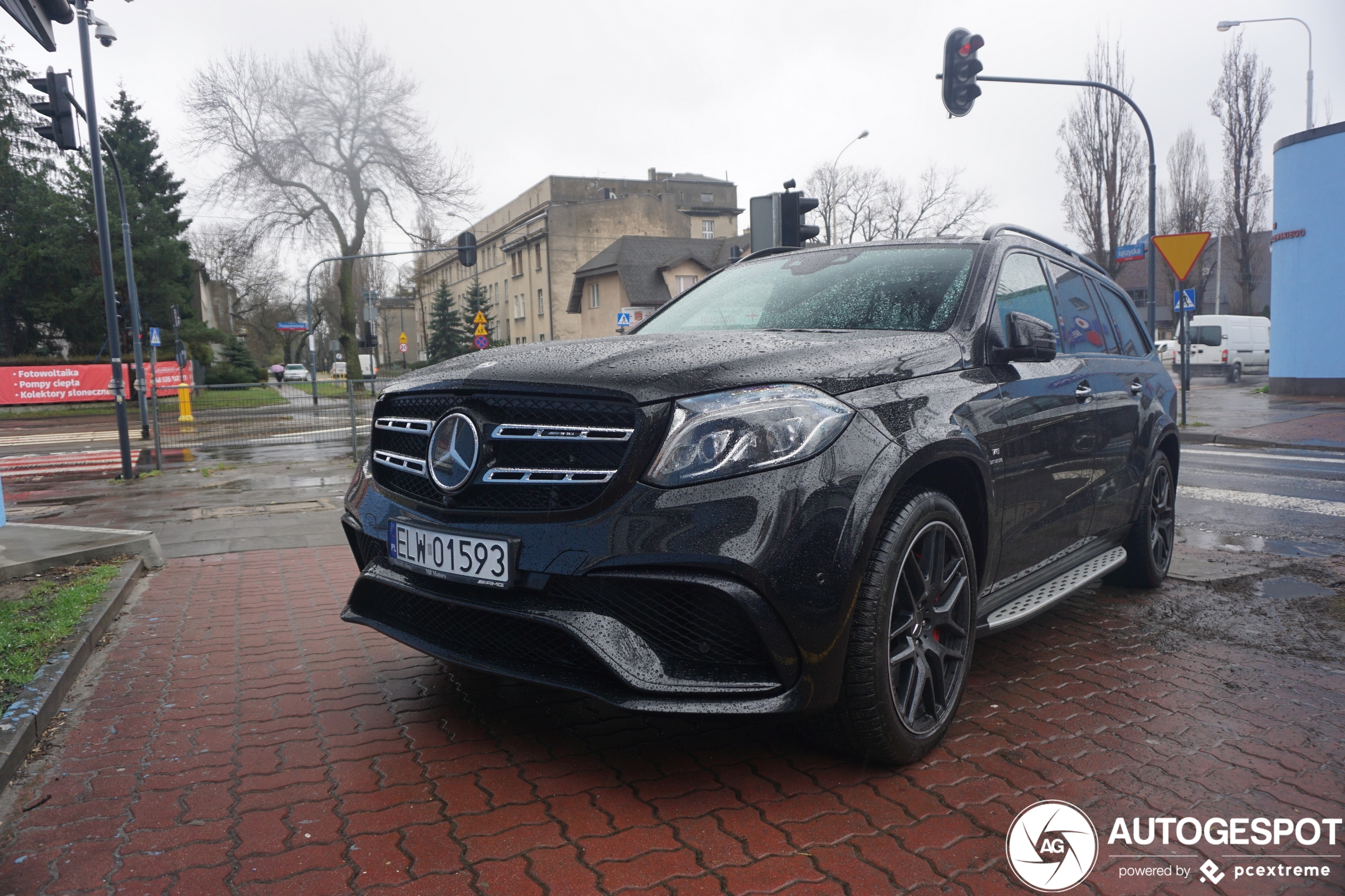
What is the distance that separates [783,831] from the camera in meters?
2.47

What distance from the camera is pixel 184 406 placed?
19.2 meters

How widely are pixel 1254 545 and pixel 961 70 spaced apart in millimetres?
9231

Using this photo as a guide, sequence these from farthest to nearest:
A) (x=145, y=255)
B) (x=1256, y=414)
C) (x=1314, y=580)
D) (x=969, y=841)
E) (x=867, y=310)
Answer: (x=145, y=255)
(x=1256, y=414)
(x=1314, y=580)
(x=867, y=310)
(x=969, y=841)

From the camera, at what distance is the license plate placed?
2611 mm

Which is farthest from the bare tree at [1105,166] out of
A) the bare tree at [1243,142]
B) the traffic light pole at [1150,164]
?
the traffic light pole at [1150,164]

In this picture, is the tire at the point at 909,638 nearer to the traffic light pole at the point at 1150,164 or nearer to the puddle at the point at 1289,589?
the puddle at the point at 1289,589

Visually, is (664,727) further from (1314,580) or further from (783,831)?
(1314,580)

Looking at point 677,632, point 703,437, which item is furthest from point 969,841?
point 703,437

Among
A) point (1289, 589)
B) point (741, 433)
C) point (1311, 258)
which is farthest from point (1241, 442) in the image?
point (741, 433)

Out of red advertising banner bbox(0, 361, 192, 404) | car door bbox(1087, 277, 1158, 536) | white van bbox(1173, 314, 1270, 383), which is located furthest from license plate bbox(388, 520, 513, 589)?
white van bbox(1173, 314, 1270, 383)

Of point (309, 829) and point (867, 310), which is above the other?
point (867, 310)

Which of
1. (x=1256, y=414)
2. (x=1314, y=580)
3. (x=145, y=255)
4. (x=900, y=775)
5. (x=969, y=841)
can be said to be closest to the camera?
(x=969, y=841)

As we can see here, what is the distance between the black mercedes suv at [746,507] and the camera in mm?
2422

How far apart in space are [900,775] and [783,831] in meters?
0.51
